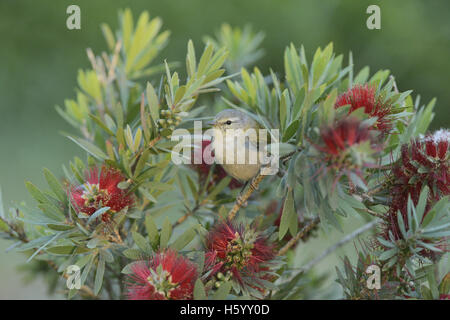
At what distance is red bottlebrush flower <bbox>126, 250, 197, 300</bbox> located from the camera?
0.50 meters

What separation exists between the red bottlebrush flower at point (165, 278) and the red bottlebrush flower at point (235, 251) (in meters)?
0.04

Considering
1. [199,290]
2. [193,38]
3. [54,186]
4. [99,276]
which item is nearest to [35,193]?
[54,186]

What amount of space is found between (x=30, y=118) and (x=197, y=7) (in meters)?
1.03

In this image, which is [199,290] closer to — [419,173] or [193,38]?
[419,173]

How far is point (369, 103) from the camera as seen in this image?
55 centimetres

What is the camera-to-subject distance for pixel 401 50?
2.36 meters

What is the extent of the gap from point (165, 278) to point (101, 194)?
14cm

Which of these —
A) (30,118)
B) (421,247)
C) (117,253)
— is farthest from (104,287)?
(30,118)

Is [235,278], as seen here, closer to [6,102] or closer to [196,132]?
[196,132]

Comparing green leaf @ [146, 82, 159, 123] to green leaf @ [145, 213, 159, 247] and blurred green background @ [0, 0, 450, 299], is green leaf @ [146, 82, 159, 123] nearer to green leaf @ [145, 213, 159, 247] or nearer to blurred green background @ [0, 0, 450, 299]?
green leaf @ [145, 213, 159, 247]

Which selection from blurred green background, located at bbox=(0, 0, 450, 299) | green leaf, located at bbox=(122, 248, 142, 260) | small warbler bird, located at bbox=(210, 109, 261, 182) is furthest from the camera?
blurred green background, located at bbox=(0, 0, 450, 299)

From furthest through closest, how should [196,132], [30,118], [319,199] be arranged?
1. [30,118]
2. [196,132]
3. [319,199]

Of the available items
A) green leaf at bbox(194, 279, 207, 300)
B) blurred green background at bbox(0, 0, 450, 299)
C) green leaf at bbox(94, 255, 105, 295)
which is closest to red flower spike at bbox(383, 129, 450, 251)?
green leaf at bbox(194, 279, 207, 300)

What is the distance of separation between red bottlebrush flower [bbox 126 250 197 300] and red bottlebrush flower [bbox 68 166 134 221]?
0.09 m
